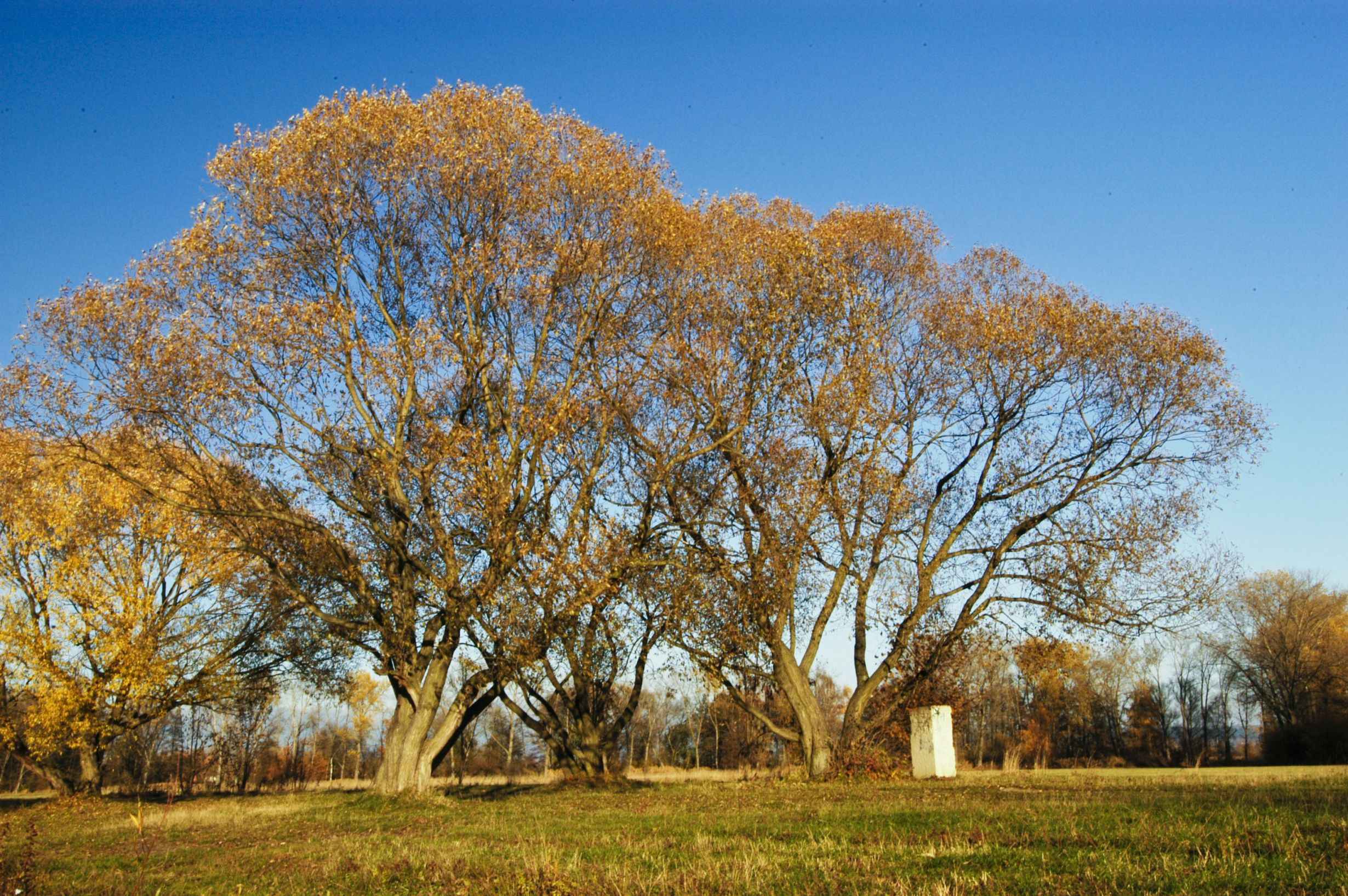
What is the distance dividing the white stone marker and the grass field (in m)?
8.72

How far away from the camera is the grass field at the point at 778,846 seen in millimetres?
6727

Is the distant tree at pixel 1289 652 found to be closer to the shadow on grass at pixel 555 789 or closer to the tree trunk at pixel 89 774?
the shadow on grass at pixel 555 789

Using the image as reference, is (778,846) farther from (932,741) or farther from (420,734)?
(932,741)

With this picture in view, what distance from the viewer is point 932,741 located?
2755cm

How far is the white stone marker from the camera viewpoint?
89.7 ft

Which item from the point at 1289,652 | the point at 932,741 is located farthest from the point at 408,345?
the point at 1289,652

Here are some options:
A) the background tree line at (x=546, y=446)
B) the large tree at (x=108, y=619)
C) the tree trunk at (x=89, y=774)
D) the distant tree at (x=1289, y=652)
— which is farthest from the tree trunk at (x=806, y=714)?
the distant tree at (x=1289, y=652)

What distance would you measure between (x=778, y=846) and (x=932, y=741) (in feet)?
65.9

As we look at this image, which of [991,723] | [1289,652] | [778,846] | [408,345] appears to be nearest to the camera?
[778,846]

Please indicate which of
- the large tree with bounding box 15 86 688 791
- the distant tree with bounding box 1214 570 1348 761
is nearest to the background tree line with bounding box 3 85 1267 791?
the large tree with bounding box 15 86 688 791

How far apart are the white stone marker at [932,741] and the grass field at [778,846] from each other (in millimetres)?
8722

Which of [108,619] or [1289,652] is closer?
[108,619]

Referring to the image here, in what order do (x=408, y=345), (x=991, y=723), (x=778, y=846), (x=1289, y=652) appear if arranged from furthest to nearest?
(x=991, y=723) → (x=1289, y=652) → (x=408, y=345) → (x=778, y=846)

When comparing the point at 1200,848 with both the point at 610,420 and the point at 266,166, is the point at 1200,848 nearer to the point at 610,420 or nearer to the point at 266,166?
the point at 610,420
